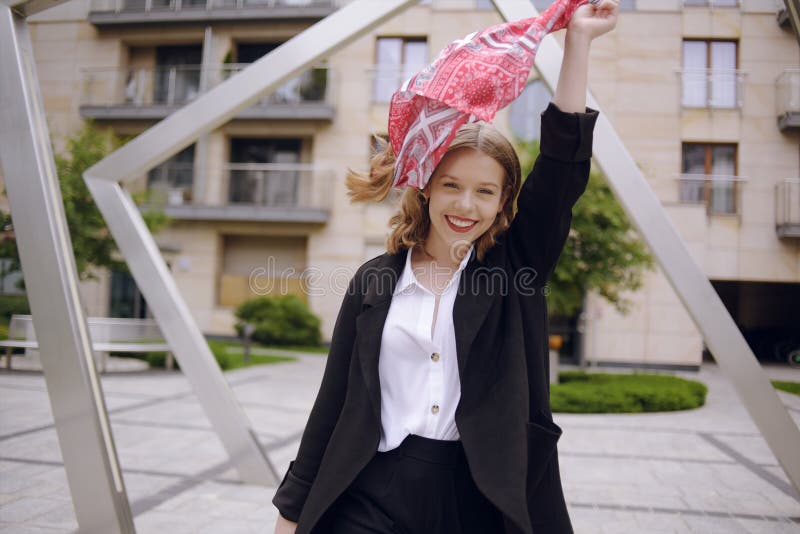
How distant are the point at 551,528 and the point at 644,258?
8.98m

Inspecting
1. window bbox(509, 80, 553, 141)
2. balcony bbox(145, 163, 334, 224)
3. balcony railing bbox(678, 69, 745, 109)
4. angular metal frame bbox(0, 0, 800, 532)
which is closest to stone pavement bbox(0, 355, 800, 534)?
angular metal frame bbox(0, 0, 800, 532)

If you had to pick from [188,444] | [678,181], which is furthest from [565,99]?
[678,181]

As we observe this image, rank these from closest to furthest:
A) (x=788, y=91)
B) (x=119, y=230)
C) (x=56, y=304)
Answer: (x=56, y=304) → (x=788, y=91) → (x=119, y=230)

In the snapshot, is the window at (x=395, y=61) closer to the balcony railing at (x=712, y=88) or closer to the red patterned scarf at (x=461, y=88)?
the balcony railing at (x=712, y=88)

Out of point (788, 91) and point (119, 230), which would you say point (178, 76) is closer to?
point (119, 230)

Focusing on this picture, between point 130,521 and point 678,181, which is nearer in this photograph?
point 130,521

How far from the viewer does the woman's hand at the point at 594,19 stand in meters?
1.38

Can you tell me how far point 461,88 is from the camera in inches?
52.0

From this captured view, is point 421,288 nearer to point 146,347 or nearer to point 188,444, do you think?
point 188,444

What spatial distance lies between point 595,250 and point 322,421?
868 centimetres

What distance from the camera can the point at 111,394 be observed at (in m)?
8.27

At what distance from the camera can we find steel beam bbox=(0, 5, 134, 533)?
2.80 metres

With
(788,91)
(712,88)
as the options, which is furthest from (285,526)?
(712,88)

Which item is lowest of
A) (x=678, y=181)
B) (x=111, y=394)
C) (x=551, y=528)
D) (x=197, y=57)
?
(x=111, y=394)
